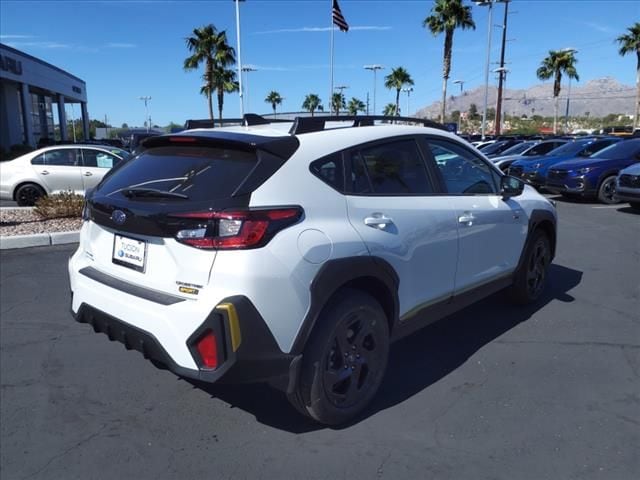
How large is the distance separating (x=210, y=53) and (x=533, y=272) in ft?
123

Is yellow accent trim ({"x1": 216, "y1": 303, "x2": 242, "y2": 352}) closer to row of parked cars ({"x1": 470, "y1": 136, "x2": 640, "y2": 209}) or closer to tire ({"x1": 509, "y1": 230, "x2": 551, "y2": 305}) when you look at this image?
tire ({"x1": 509, "y1": 230, "x2": 551, "y2": 305})

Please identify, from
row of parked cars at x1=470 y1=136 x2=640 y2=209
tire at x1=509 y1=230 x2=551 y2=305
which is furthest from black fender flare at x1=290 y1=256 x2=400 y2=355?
row of parked cars at x1=470 y1=136 x2=640 y2=209

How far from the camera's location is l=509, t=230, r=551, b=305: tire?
4742mm

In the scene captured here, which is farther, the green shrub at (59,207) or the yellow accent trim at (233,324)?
the green shrub at (59,207)

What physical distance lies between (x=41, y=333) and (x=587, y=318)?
4895mm

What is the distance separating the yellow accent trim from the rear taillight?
11.1 inches

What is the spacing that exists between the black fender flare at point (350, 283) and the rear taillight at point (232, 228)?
361 millimetres

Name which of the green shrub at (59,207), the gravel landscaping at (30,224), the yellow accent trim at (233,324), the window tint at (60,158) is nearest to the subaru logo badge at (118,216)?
the yellow accent trim at (233,324)

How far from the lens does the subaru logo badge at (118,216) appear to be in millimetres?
2842

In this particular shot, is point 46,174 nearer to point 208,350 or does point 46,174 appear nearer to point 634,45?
point 208,350

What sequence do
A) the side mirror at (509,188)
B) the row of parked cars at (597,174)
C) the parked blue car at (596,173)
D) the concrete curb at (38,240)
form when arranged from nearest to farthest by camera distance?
the side mirror at (509,188)
the concrete curb at (38,240)
the row of parked cars at (597,174)
the parked blue car at (596,173)

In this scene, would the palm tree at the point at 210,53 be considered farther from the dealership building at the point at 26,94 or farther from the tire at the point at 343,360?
the tire at the point at 343,360

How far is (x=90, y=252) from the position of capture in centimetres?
323

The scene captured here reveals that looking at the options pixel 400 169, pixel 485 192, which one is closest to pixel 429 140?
pixel 400 169
